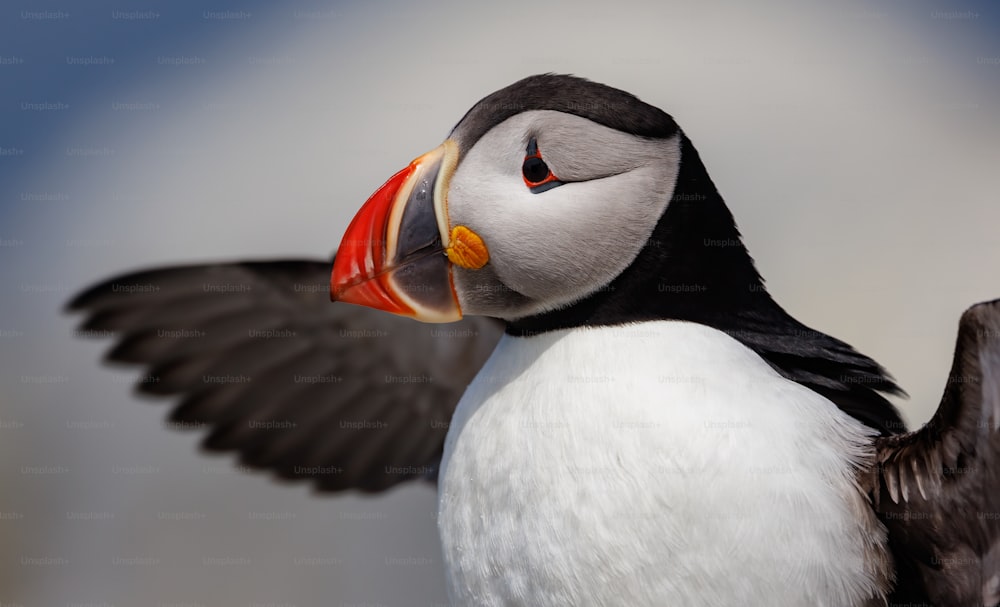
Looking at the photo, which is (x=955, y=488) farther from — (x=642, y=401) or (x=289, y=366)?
Result: (x=289, y=366)

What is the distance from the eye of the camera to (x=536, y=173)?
1793 millimetres

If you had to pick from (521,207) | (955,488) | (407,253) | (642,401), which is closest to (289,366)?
(407,253)

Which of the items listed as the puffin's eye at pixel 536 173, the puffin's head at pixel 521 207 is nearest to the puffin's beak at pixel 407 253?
the puffin's head at pixel 521 207

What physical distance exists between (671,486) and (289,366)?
1358 millimetres

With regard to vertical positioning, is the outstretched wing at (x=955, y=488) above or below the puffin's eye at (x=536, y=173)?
below

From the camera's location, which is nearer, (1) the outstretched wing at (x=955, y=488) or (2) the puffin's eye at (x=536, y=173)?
(1) the outstretched wing at (x=955, y=488)

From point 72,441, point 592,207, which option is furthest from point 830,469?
point 72,441

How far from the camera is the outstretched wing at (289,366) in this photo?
2.59m

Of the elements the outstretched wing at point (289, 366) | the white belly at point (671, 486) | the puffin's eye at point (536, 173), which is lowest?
the outstretched wing at point (289, 366)

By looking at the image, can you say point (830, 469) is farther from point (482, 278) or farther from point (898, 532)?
point (482, 278)

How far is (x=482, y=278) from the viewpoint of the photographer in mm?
1852

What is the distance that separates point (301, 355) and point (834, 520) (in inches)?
61.0

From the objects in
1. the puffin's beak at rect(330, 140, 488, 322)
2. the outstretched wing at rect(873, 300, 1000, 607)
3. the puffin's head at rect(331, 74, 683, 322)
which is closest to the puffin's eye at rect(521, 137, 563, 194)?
the puffin's head at rect(331, 74, 683, 322)

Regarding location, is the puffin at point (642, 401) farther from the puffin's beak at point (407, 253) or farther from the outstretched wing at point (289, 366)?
the outstretched wing at point (289, 366)
